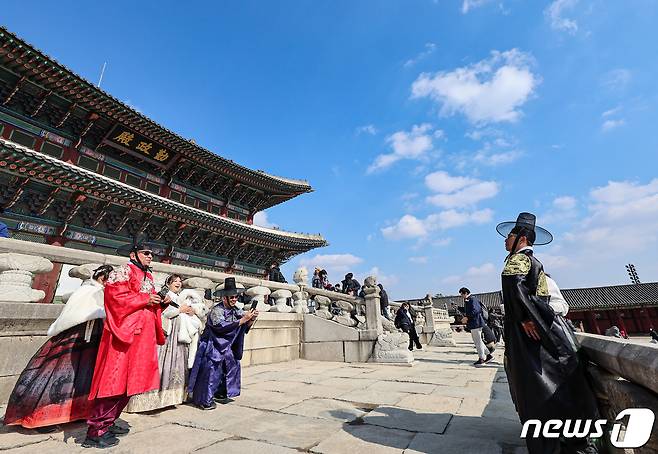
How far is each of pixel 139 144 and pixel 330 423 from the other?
14.1 m

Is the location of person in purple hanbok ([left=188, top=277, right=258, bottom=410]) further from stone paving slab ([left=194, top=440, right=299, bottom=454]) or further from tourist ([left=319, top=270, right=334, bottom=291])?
tourist ([left=319, top=270, right=334, bottom=291])

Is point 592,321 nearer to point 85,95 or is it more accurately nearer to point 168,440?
point 168,440

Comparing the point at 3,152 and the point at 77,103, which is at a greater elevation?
the point at 77,103

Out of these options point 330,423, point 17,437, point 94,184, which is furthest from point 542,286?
point 94,184

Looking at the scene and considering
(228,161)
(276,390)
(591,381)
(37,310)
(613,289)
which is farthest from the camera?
(613,289)

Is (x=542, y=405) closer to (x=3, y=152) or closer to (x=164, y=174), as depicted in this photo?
(x=3, y=152)

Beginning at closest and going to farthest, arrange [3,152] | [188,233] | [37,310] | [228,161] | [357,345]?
[37,310], [357,345], [3,152], [188,233], [228,161]

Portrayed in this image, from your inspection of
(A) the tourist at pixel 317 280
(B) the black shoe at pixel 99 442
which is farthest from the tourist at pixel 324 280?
(B) the black shoe at pixel 99 442

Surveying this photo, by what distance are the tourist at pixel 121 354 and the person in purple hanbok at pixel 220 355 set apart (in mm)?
962

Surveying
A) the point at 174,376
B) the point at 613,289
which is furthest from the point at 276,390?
the point at 613,289

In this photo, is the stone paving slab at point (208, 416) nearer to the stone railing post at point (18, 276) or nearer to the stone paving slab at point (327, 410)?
the stone paving slab at point (327, 410)

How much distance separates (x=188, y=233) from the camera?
13547 mm

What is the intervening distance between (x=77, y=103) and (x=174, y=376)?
11752 mm

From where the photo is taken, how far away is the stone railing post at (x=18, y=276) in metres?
3.36
